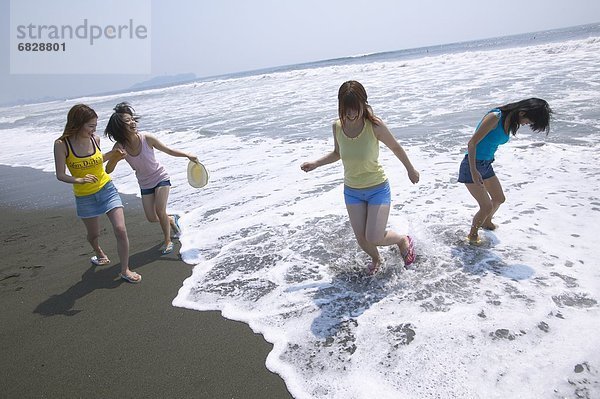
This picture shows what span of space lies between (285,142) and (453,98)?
251 inches

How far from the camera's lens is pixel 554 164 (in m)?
5.78

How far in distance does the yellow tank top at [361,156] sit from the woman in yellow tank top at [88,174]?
251 centimetres

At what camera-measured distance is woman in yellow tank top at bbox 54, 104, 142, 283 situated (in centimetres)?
380

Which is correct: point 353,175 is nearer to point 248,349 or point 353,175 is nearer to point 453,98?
point 248,349

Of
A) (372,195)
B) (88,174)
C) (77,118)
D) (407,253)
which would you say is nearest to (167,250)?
(88,174)

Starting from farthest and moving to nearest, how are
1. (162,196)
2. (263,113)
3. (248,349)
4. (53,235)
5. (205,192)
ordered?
1. (263,113)
2. (205,192)
3. (53,235)
4. (162,196)
5. (248,349)

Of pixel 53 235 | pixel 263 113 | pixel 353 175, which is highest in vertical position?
pixel 263 113

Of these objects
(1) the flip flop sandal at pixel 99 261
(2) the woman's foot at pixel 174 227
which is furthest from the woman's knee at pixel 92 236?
(2) the woman's foot at pixel 174 227

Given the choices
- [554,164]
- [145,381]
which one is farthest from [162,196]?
[554,164]

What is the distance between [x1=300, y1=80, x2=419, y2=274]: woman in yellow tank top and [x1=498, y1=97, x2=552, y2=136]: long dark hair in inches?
45.8

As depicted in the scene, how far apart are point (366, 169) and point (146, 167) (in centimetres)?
282

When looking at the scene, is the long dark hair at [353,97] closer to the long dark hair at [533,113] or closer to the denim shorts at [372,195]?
the denim shorts at [372,195]

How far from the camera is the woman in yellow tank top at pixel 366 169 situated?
3.23m

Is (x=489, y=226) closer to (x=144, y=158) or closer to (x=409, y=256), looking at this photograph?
(x=409, y=256)
